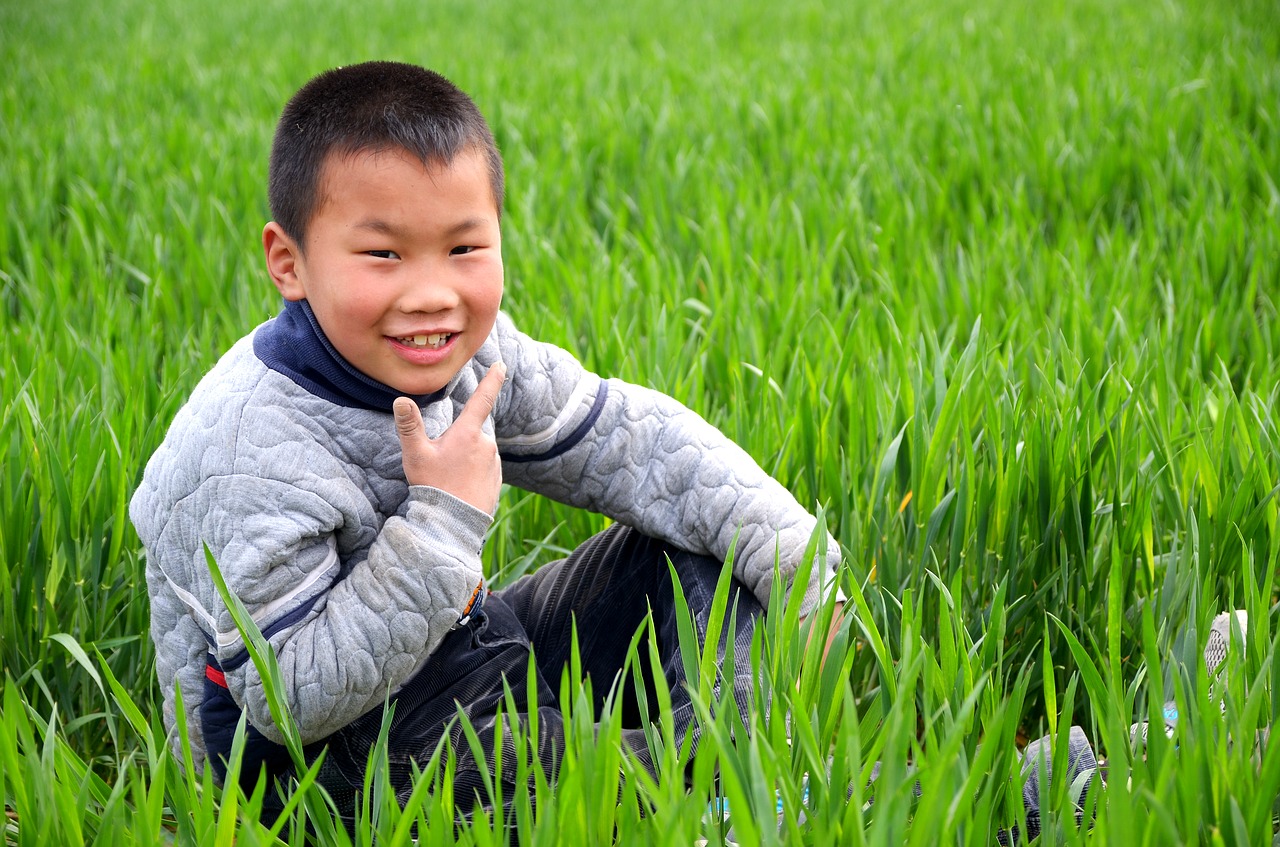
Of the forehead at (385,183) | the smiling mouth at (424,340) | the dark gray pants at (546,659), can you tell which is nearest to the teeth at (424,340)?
the smiling mouth at (424,340)

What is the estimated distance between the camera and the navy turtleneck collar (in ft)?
3.76

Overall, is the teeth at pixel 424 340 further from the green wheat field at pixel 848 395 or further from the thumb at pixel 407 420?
the green wheat field at pixel 848 395

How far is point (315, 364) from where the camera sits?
1146mm

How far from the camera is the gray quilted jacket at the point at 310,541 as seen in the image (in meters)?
1.07

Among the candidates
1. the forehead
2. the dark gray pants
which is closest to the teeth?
the forehead

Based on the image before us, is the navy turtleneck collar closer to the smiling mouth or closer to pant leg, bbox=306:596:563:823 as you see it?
the smiling mouth

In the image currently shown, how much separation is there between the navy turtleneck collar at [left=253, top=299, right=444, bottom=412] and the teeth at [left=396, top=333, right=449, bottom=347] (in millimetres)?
54

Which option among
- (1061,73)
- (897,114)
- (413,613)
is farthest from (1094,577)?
(1061,73)

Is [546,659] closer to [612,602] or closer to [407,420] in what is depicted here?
[612,602]

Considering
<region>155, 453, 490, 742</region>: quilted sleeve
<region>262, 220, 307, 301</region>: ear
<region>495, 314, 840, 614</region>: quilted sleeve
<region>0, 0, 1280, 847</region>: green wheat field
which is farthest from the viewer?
<region>495, 314, 840, 614</region>: quilted sleeve

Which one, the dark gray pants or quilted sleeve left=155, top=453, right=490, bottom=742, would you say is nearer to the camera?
quilted sleeve left=155, top=453, right=490, bottom=742

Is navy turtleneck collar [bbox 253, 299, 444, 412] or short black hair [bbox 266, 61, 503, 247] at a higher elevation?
short black hair [bbox 266, 61, 503, 247]

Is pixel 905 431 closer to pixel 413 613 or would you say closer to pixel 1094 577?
pixel 1094 577

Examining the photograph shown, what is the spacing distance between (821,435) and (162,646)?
0.90m
